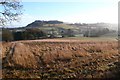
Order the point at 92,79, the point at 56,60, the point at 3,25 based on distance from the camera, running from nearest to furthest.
→ the point at 92,79, the point at 3,25, the point at 56,60

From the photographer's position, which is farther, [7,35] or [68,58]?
[7,35]

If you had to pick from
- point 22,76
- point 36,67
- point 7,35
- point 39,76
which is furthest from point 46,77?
point 7,35

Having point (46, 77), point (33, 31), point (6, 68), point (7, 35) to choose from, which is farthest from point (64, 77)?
point (33, 31)

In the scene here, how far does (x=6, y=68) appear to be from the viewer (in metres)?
17.4

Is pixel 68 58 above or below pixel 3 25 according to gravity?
below

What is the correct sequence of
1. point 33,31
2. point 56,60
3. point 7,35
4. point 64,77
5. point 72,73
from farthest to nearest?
point 33,31 < point 7,35 < point 56,60 < point 72,73 < point 64,77

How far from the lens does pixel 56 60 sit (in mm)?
21047

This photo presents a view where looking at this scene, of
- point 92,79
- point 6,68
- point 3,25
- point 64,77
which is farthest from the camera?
point 3,25

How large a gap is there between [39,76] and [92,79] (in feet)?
11.2

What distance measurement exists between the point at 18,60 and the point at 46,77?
6726 mm

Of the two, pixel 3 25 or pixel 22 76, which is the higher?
pixel 3 25

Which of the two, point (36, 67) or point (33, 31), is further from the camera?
point (33, 31)

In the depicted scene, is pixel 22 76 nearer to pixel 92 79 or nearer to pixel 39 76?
pixel 39 76

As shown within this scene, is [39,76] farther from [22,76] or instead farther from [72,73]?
[72,73]
